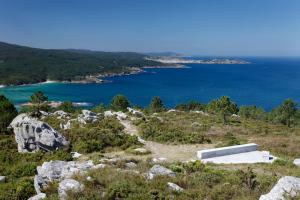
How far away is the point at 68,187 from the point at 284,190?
6.99m

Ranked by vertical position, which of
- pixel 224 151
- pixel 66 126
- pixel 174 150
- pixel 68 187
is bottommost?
pixel 66 126

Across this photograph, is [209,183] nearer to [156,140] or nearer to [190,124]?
[156,140]

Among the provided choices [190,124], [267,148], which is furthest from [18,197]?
[190,124]

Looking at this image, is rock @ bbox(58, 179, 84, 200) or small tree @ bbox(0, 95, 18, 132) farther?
small tree @ bbox(0, 95, 18, 132)

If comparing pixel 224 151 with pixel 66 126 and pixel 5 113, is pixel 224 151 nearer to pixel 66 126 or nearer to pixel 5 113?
pixel 66 126

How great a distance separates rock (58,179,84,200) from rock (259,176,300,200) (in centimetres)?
589

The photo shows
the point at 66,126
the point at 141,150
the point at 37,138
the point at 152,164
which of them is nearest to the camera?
the point at 152,164

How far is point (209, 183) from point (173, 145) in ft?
37.0

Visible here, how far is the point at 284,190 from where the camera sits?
8844 millimetres

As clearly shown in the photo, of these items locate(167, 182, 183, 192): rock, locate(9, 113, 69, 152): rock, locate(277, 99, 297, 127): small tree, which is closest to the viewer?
locate(167, 182, 183, 192): rock

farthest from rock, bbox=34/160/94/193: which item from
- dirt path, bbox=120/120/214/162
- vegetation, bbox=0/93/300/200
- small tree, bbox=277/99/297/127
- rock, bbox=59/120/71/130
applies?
small tree, bbox=277/99/297/127

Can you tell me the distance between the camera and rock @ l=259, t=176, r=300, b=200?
864 centimetres

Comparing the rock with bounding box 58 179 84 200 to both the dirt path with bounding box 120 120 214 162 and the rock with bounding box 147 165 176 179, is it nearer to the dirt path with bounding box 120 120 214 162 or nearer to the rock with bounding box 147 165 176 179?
the rock with bounding box 147 165 176 179

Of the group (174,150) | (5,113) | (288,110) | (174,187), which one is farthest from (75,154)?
(288,110)
